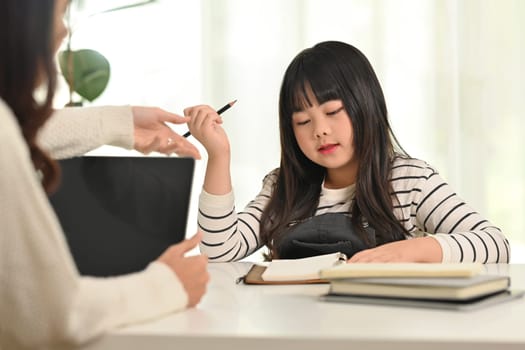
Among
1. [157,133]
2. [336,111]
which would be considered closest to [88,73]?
[336,111]

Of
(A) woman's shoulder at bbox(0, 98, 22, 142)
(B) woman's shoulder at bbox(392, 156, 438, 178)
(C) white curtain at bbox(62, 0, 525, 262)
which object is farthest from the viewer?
(C) white curtain at bbox(62, 0, 525, 262)

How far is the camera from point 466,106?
2.79 metres

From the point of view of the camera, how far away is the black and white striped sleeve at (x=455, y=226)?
1.42 m

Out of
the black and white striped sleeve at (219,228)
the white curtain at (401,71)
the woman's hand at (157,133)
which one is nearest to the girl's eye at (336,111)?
the black and white striped sleeve at (219,228)

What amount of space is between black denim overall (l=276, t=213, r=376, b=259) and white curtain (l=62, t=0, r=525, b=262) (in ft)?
4.15

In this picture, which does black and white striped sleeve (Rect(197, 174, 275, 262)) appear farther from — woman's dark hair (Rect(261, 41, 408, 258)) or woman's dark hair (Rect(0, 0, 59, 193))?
woman's dark hair (Rect(0, 0, 59, 193))

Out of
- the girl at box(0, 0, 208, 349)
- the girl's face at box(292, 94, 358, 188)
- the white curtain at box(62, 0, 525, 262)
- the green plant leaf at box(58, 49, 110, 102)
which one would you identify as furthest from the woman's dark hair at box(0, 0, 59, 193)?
the white curtain at box(62, 0, 525, 262)

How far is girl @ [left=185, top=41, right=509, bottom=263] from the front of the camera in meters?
1.58

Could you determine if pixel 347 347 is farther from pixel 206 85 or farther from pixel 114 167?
pixel 206 85

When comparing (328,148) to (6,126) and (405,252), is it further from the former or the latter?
(6,126)

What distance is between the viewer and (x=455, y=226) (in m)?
1.57

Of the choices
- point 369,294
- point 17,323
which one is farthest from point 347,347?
point 17,323

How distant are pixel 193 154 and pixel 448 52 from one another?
1.75 m

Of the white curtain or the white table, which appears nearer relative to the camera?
the white table
